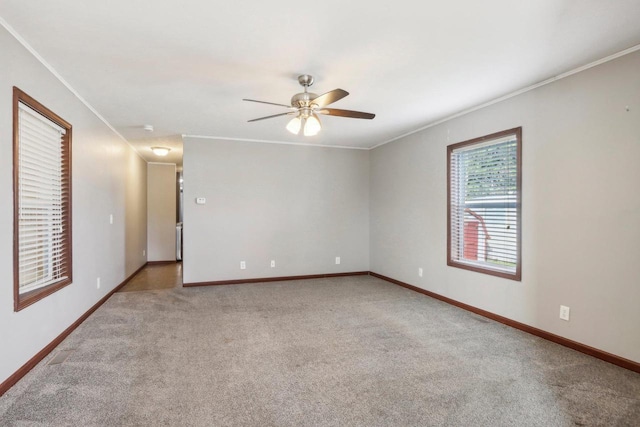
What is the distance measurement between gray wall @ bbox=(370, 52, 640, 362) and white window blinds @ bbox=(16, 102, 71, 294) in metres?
4.33

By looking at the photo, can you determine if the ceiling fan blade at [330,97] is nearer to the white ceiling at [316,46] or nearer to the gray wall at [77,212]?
the white ceiling at [316,46]

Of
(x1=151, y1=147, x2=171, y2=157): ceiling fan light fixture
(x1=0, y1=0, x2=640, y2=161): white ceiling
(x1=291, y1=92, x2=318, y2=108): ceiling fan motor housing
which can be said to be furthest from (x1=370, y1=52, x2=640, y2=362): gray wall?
(x1=151, y1=147, x2=171, y2=157): ceiling fan light fixture

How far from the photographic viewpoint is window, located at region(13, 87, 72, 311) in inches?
95.7

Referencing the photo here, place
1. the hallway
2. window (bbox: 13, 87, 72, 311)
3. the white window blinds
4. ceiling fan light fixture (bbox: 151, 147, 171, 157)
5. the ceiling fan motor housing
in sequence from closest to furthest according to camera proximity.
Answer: window (bbox: 13, 87, 72, 311) < the white window blinds < the ceiling fan motor housing < the hallway < ceiling fan light fixture (bbox: 151, 147, 171, 157)

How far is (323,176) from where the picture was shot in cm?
621

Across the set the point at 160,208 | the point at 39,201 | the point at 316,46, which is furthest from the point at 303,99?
the point at 160,208

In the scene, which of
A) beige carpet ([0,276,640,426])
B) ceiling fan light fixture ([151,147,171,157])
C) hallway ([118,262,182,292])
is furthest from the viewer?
ceiling fan light fixture ([151,147,171,157])

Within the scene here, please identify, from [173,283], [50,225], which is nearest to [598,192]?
[50,225]

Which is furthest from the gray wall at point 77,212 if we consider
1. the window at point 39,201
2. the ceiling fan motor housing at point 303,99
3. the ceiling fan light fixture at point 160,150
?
the ceiling fan motor housing at point 303,99

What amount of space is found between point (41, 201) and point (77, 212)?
0.65 metres

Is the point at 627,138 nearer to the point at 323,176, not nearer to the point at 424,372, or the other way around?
the point at 424,372

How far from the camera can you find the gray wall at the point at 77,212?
2.24 m

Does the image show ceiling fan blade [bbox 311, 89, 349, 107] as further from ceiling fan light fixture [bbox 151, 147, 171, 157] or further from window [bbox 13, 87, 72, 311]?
ceiling fan light fixture [bbox 151, 147, 171, 157]

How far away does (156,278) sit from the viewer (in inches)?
245
